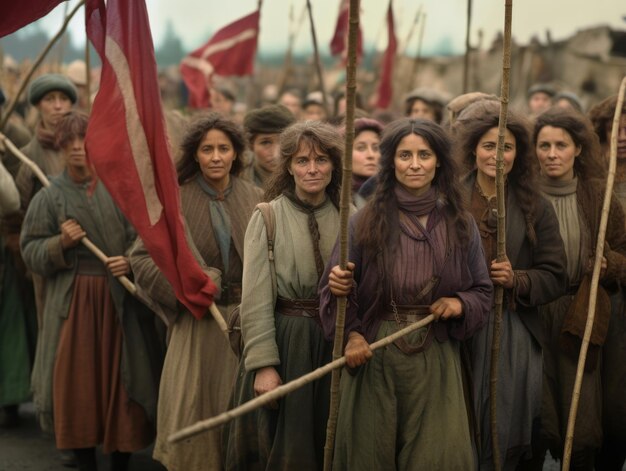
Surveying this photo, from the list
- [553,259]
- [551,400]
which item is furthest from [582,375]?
[553,259]

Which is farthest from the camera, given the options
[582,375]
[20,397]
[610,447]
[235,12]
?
[235,12]

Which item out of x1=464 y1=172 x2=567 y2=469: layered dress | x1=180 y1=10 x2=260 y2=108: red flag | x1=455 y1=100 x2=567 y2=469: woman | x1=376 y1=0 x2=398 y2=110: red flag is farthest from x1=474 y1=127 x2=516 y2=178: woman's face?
x1=376 y1=0 x2=398 y2=110: red flag

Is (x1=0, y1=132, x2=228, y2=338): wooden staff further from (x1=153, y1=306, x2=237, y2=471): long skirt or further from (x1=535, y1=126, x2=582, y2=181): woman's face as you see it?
(x1=535, y1=126, x2=582, y2=181): woman's face

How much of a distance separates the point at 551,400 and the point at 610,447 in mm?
639

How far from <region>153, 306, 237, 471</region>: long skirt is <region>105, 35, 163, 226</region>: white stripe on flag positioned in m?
0.77

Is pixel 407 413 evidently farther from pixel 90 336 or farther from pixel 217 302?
pixel 90 336

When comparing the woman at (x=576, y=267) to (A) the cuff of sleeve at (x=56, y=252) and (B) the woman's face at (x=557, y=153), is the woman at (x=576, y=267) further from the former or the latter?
(A) the cuff of sleeve at (x=56, y=252)

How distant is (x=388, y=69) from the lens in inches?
465

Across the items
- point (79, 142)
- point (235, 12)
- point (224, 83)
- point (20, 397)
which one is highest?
point (235, 12)

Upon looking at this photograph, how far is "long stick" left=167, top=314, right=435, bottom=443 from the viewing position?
12.5 ft

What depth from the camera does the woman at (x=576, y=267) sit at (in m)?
5.58

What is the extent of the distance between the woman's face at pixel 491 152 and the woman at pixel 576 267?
0.47m

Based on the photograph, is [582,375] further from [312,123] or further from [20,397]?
[20,397]

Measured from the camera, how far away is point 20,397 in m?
7.46
